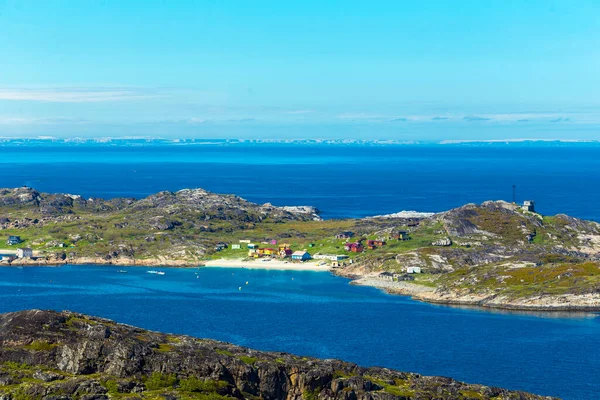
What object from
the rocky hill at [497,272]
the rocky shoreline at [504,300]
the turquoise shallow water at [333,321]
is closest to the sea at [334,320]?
the turquoise shallow water at [333,321]

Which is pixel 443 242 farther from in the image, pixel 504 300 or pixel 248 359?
pixel 248 359

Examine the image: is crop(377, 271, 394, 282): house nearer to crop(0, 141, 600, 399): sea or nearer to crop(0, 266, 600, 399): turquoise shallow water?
crop(0, 266, 600, 399): turquoise shallow water

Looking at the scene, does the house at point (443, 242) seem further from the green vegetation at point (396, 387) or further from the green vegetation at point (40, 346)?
the green vegetation at point (40, 346)

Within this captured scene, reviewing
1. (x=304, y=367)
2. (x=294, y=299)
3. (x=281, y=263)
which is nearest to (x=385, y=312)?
(x=294, y=299)

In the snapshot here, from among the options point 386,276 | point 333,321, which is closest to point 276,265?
point 386,276

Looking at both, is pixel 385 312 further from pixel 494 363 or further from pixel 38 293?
pixel 38 293

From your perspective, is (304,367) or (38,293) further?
(38,293)
